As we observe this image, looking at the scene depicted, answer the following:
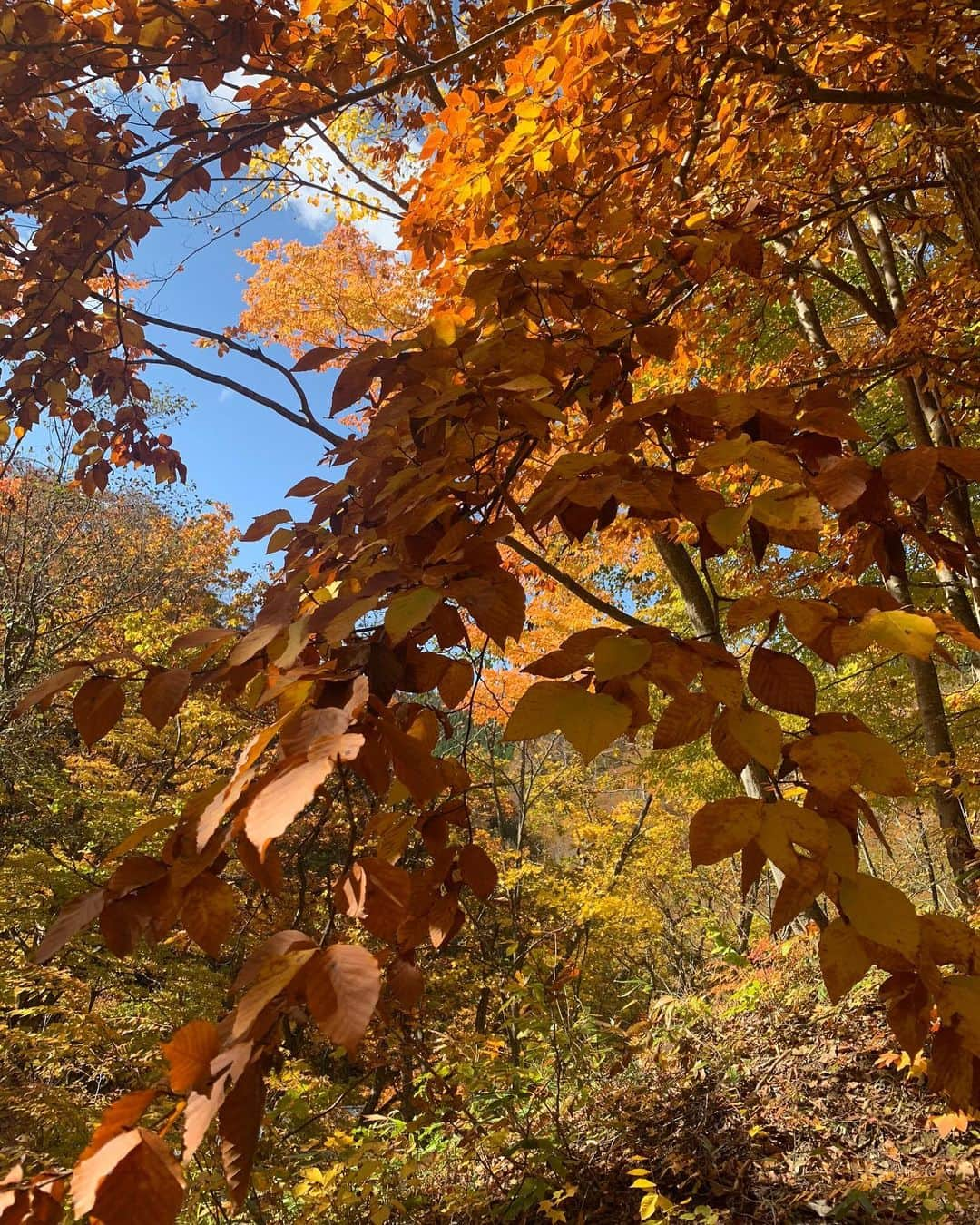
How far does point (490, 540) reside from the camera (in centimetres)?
85

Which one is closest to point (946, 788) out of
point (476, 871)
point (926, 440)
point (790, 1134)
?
point (926, 440)

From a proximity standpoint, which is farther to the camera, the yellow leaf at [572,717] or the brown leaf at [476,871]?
the brown leaf at [476,871]

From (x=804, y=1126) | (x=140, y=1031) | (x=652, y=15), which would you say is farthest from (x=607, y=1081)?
(x=652, y=15)

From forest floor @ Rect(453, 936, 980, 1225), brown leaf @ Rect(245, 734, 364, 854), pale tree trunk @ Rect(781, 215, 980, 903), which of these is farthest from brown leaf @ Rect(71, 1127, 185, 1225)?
pale tree trunk @ Rect(781, 215, 980, 903)

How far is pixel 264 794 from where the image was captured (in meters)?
0.52

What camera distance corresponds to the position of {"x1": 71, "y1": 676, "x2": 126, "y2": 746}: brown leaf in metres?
0.85

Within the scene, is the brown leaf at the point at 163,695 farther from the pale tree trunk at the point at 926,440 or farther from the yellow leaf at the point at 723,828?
the pale tree trunk at the point at 926,440

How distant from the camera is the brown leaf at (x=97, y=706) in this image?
85cm

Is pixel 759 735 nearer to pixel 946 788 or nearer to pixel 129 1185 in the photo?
pixel 129 1185

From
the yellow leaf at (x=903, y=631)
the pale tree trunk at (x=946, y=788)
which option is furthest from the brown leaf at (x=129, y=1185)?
the pale tree trunk at (x=946, y=788)

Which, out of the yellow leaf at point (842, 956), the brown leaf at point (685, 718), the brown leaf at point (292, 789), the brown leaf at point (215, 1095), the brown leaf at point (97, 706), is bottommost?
the brown leaf at point (215, 1095)

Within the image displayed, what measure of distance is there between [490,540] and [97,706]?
527 millimetres

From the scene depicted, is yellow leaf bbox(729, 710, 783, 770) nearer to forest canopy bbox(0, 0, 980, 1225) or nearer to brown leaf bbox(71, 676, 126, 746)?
forest canopy bbox(0, 0, 980, 1225)

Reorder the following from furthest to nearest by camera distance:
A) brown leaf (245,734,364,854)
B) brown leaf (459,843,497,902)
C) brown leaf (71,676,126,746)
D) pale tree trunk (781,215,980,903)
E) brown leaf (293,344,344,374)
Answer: pale tree trunk (781,215,980,903), brown leaf (293,344,344,374), brown leaf (459,843,497,902), brown leaf (71,676,126,746), brown leaf (245,734,364,854)
